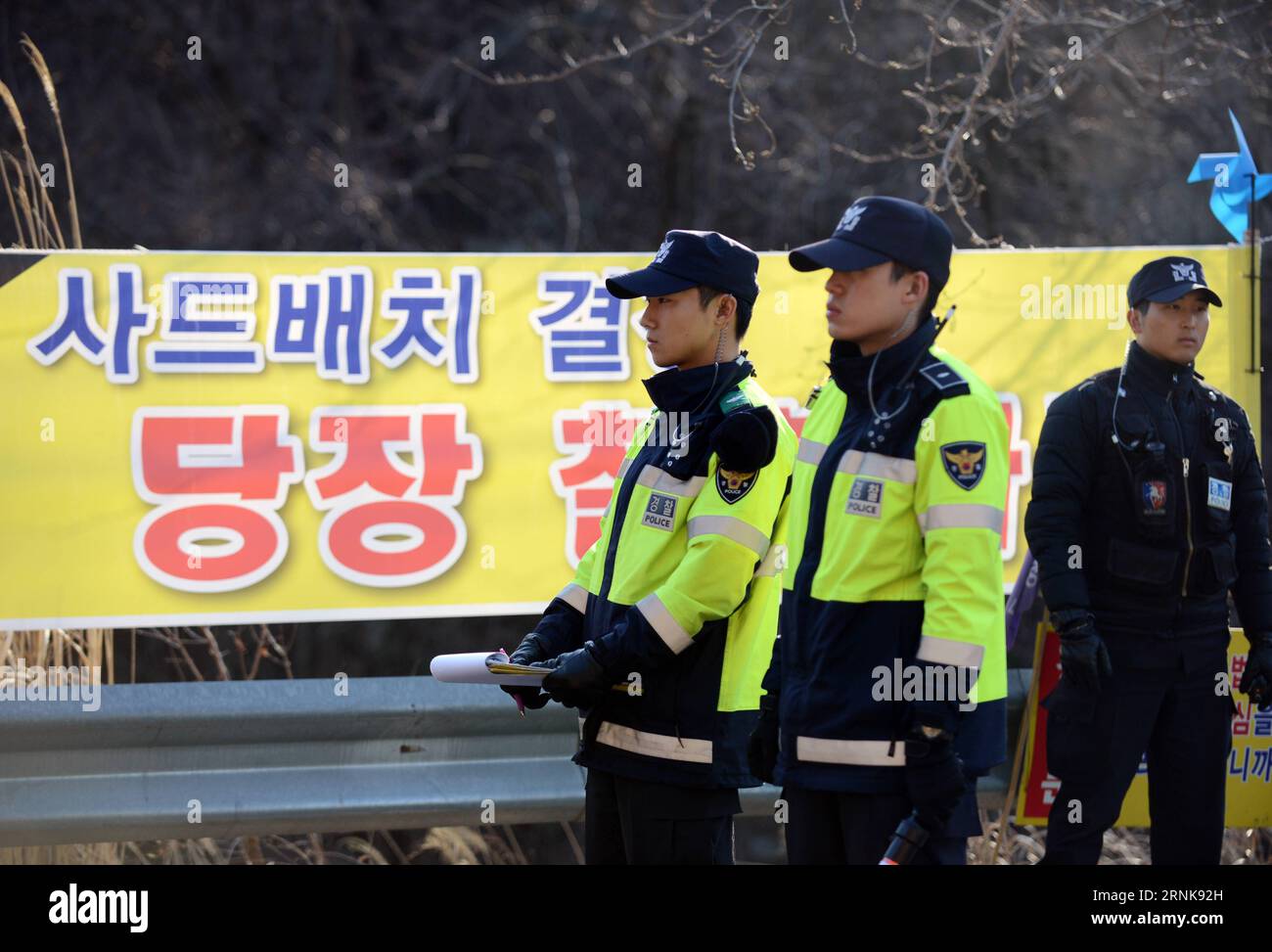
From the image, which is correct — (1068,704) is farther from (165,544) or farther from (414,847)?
(414,847)

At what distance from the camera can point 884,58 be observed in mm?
9445

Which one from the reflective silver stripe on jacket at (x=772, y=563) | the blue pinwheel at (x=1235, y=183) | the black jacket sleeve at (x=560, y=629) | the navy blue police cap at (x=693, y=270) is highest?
the blue pinwheel at (x=1235, y=183)

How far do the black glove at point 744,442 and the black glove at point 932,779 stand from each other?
28.1 inches

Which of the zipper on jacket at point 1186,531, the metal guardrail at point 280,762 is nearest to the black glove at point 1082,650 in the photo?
the zipper on jacket at point 1186,531

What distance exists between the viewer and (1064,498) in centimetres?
414

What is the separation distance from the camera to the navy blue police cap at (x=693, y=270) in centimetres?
349

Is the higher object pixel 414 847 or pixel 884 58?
pixel 884 58

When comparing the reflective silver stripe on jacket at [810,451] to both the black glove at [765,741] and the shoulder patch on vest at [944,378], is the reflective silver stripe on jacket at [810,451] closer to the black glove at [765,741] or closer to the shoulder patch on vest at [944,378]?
the shoulder patch on vest at [944,378]

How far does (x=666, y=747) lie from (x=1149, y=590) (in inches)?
60.0

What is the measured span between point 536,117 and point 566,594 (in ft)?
21.9

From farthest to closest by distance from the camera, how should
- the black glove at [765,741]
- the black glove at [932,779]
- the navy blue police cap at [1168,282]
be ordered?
the navy blue police cap at [1168,282] < the black glove at [765,741] < the black glove at [932,779]

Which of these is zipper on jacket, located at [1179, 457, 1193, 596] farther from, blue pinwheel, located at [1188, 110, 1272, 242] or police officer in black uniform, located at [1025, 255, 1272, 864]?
blue pinwheel, located at [1188, 110, 1272, 242]

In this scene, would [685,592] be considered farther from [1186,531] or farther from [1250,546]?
[1250,546]
